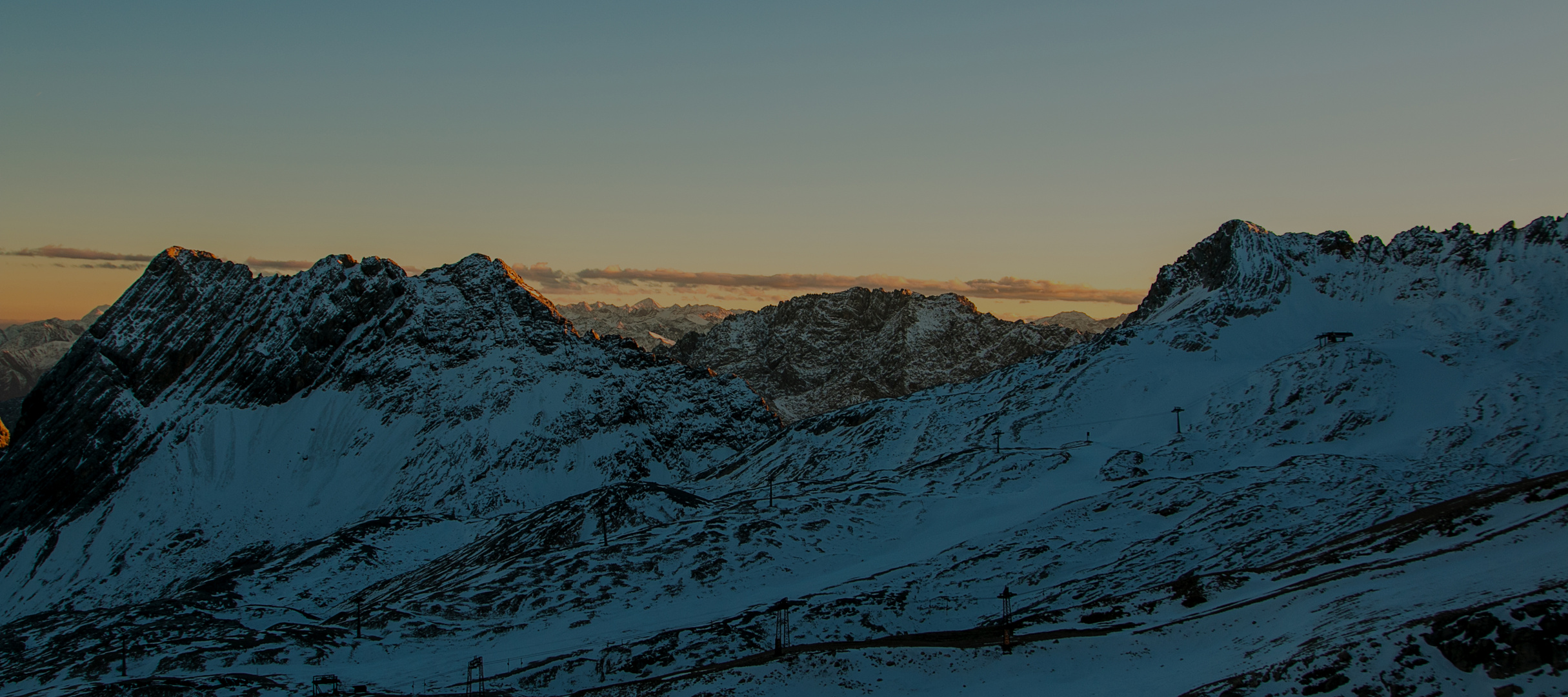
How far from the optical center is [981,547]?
10931 cm

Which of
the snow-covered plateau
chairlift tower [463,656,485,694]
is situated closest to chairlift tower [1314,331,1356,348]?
the snow-covered plateau

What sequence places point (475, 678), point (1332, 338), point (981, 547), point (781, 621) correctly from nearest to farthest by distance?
point (475, 678) → point (781, 621) → point (981, 547) → point (1332, 338)

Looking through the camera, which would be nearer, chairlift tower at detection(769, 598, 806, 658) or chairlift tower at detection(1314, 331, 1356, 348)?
chairlift tower at detection(769, 598, 806, 658)

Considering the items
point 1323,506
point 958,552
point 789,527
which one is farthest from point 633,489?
point 1323,506

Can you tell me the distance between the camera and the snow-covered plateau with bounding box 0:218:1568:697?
63469 millimetres

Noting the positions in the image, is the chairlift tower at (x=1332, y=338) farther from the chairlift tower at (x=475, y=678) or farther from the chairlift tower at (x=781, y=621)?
the chairlift tower at (x=475, y=678)

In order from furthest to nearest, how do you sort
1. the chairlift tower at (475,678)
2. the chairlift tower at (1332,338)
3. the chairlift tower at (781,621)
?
the chairlift tower at (1332,338) < the chairlift tower at (475,678) < the chairlift tower at (781,621)

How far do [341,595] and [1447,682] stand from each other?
122833 millimetres

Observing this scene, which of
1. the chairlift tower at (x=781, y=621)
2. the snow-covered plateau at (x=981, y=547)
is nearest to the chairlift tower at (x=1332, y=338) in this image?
the snow-covered plateau at (x=981, y=547)

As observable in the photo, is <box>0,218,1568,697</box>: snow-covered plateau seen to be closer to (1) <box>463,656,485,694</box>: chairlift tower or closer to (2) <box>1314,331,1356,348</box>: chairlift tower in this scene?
(1) <box>463,656,485,694</box>: chairlift tower

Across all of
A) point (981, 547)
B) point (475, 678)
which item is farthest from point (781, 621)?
point (981, 547)

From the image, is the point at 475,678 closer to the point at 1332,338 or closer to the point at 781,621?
the point at 781,621

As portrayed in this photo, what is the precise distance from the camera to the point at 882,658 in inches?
2625

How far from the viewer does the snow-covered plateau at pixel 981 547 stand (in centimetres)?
6347
